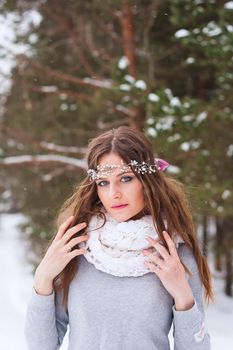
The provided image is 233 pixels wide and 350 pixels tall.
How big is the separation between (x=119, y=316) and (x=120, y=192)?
0.44 meters

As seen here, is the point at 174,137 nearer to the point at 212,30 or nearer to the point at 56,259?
the point at 212,30

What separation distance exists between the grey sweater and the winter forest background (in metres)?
2.04

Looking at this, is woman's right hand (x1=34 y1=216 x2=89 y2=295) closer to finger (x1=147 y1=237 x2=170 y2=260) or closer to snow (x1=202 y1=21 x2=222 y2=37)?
finger (x1=147 y1=237 x2=170 y2=260)

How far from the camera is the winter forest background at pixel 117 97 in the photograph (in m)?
5.50

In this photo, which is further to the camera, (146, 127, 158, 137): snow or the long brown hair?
(146, 127, 158, 137): snow

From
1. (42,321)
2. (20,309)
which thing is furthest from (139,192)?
(20,309)

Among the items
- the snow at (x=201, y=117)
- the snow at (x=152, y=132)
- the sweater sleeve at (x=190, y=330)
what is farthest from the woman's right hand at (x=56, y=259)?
the snow at (x=201, y=117)

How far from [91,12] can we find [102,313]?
6.46m

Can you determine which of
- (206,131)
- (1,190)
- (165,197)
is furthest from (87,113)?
(165,197)

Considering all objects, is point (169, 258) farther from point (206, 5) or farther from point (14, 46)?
point (14, 46)

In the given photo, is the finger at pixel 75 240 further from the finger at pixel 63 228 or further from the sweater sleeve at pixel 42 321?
the sweater sleeve at pixel 42 321

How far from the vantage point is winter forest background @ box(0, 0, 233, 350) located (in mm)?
5504

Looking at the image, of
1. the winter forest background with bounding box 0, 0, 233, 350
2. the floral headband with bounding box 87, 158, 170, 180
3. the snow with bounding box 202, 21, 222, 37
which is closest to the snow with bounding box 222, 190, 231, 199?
the winter forest background with bounding box 0, 0, 233, 350

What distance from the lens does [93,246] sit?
1.83m
